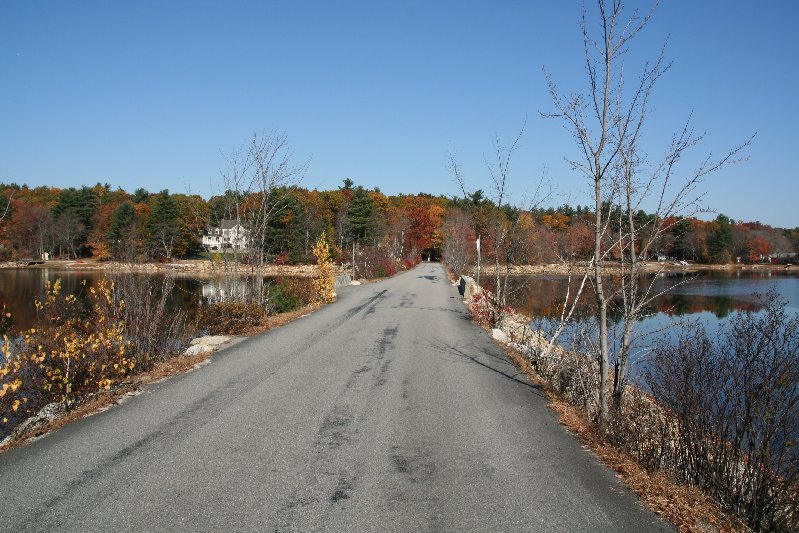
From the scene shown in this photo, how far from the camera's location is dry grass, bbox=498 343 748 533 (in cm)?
443

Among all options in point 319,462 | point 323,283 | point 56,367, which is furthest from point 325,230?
point 319,462

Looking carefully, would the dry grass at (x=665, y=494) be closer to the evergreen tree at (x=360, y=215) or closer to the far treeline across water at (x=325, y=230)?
the far treeline across water at (x=325, y=230)

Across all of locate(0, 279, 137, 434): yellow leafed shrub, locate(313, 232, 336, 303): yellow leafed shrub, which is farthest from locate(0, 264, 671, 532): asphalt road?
locate(313, 232, 336, 303): yellow leafed shrub

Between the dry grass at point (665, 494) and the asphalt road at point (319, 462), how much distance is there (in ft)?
0.46

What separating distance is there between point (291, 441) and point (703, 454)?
4.22m

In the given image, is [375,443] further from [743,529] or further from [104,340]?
[104,340]

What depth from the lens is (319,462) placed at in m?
5.49

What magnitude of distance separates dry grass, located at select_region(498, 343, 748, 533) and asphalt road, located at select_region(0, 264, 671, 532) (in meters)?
0.14

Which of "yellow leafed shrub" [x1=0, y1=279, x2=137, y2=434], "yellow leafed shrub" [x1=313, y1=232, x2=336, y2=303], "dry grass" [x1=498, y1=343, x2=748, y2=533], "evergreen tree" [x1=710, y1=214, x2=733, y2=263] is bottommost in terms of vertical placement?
"dry grass" [x1=498, y1=343, x2=748, y2=533]

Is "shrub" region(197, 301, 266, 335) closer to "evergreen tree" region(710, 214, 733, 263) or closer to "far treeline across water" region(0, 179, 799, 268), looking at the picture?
"far treeline across water" region(0, 179, 799, 268)

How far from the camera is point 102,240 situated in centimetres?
7238

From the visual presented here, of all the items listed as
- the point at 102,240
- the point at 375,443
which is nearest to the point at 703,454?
the point at 375,443

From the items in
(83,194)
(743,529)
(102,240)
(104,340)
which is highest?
(83,194)

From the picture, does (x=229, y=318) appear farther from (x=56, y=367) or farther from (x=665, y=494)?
(x=665, y=494)
